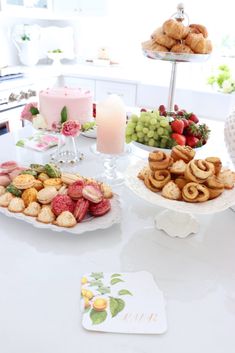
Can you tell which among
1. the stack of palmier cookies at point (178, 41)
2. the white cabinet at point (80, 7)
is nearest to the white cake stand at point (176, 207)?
the stack of palmier cookies at point (178, 41)

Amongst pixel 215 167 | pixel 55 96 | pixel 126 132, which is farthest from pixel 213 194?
pixel 55 96

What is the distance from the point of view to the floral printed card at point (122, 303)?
58 cm

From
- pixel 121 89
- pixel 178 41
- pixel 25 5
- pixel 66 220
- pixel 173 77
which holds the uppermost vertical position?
pixel 25 5

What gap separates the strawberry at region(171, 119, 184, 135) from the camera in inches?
44.8

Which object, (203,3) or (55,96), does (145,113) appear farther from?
(203,3)

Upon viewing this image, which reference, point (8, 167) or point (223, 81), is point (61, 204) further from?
point (223, 81)

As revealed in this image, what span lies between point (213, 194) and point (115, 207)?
245 mm

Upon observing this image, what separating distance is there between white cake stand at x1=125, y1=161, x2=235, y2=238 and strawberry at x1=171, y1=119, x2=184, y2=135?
248 millimetres

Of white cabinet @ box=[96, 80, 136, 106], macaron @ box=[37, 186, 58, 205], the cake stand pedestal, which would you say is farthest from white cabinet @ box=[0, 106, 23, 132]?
the cake stand pedestal

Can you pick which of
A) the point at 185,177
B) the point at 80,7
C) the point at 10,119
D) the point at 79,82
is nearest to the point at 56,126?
the point at 185,177

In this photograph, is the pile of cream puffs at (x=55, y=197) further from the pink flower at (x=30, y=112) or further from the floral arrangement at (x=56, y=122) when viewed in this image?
the pink flower at (x=30, y=112)

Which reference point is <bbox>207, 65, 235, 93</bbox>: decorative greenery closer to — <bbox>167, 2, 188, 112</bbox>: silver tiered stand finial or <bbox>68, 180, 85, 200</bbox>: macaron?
<bbox>167, 2, 188, 112</bbox>: silver tiered stand finial

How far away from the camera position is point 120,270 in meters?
0.72

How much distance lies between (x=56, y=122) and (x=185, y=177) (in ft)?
1.80
